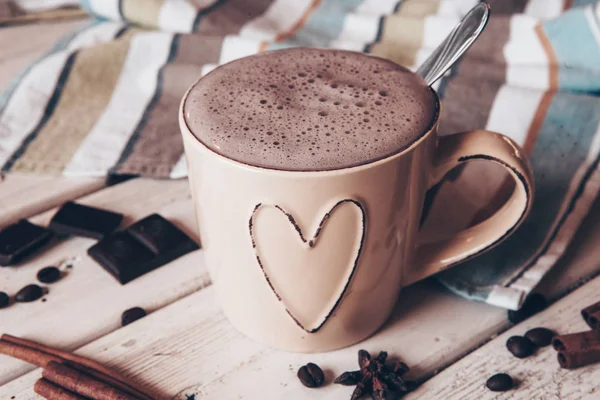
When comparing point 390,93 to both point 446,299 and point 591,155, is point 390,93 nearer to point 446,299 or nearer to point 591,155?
point 446,299

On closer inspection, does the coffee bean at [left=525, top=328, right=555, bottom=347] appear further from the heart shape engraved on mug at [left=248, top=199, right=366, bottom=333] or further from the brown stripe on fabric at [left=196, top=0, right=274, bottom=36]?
the brown stripe on fabric at [left=196, top=0, right=274, bottom=36]

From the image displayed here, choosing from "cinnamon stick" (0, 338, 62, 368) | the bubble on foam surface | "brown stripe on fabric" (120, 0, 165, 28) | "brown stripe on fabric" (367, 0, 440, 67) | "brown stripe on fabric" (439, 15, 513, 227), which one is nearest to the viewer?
the bubble on foam surface

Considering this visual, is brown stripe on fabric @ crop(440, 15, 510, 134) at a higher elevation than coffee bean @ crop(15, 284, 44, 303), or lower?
higher

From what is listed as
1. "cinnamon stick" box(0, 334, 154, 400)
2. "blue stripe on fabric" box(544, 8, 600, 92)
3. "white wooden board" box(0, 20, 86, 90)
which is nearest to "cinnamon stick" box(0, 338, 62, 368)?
"cinnamon stick" box(0, 334, 154, 400)

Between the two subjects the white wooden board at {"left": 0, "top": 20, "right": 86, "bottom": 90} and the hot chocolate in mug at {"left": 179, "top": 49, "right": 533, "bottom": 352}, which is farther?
the white wooden board at {"left": 0, "top": 20, "right": 86, "bottom": 90}

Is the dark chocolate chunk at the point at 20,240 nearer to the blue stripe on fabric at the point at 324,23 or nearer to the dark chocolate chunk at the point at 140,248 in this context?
the dark chocolate chunk at the point at 140,248

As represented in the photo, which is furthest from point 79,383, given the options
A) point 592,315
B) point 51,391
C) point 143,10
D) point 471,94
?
point 143,10

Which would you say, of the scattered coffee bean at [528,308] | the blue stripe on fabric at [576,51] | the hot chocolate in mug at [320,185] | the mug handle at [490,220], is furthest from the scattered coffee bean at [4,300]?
the blue stripe on fabric at [576,51]
